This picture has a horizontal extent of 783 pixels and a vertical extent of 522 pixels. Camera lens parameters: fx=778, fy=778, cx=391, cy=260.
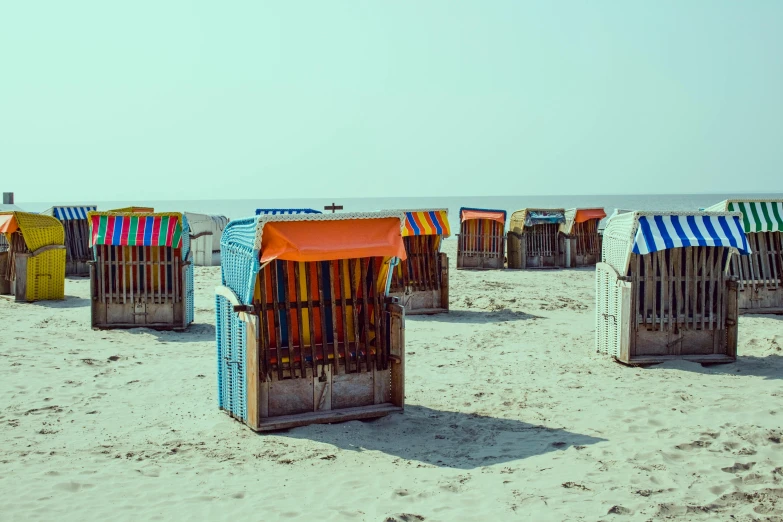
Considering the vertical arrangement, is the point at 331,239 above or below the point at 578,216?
below

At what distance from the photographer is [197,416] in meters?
7.93

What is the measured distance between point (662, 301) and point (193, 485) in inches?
261

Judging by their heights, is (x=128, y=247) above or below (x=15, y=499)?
above

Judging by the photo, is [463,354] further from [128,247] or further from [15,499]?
[15,499]

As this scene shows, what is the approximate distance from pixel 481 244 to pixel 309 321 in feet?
60.4

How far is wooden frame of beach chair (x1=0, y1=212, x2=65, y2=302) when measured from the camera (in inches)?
639

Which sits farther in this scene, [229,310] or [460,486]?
[229,310]

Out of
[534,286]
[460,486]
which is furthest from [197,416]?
[534,286]

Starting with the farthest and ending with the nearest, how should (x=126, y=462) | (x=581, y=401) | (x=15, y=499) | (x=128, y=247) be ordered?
(x=128, y=247), (x=581, y=401), (x=126, y=462), (x=15, y=499)

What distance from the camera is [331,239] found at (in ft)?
23.9

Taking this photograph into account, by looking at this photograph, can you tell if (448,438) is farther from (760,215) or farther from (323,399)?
(760,215)

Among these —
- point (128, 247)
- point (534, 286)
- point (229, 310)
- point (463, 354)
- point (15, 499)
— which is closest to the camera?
point (15, 499)

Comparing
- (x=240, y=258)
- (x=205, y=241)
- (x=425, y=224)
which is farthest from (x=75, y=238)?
(x=240, y=258)

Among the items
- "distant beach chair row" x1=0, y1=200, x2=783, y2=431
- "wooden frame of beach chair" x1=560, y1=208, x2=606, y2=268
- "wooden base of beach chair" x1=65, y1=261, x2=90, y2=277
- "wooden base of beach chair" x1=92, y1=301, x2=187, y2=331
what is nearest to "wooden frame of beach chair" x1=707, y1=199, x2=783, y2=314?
"distant beach chair row" x1=0, y1=200, x2=783, y2=431
